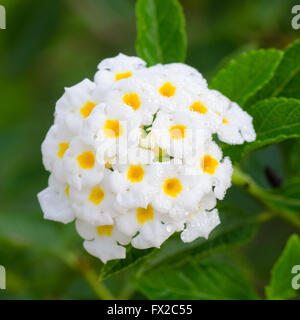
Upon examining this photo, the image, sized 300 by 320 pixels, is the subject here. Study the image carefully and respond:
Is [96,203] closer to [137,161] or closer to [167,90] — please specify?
[137,161]

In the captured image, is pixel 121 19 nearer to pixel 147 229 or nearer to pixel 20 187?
pixel 20 187

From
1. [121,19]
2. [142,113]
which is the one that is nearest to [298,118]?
[142,113]

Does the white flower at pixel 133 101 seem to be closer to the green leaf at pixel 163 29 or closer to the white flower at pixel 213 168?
the white flower at pixel 213 168

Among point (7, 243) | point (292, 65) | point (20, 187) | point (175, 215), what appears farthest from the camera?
point (20, 187)

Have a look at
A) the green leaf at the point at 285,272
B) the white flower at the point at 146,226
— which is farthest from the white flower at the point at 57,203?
the green leaf at the point at 285,272

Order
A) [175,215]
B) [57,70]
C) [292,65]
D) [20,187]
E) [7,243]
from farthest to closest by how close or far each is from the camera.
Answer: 1. [57,70]
2. [20,187]
3. [7,243]
4. [292,65]
5. [175,215]

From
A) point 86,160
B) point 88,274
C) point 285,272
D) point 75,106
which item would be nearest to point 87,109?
point 75,106
